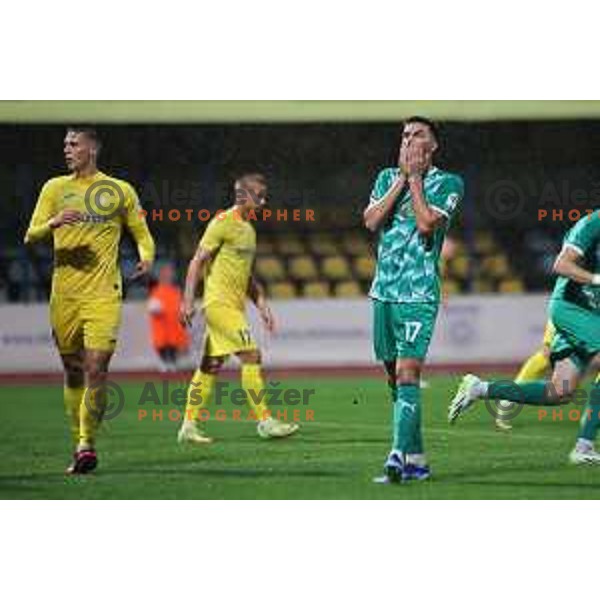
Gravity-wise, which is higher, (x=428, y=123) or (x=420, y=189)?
(x=428, y=123)

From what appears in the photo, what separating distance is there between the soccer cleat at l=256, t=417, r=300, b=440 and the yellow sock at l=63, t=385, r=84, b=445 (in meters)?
0.87

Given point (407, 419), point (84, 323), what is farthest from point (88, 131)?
point (407, 419)

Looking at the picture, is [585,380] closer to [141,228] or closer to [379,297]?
[379,297]

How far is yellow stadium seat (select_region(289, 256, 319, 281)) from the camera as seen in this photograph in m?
11.4

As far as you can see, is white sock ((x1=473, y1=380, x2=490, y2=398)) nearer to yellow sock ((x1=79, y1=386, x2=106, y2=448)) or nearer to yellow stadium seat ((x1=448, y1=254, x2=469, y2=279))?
yellow stadium seat ((x1=448, y1=254, x2=469, y2=279))

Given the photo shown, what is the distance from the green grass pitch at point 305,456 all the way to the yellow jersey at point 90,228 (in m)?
0.55

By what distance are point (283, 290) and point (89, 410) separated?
1291 mm

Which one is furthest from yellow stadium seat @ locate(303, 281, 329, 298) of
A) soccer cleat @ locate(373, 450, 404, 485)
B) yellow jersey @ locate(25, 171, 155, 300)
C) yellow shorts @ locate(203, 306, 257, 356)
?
soccer cleat @ locate(373, 450, 404, 485)

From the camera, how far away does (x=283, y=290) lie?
1162 cm

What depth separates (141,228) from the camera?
10852 millimetres

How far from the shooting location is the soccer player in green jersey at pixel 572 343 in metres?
10.8

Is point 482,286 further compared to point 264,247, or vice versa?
point 482,286
